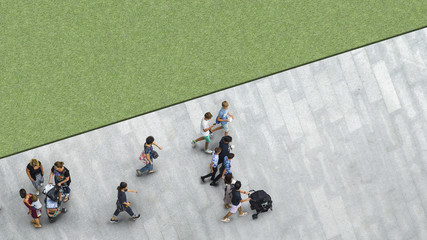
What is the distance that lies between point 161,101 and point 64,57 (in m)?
3.43

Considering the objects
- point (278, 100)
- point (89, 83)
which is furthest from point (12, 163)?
point (278, 100)

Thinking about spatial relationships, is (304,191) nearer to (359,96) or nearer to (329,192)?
(329,192)

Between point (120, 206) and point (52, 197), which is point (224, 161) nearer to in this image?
point (120, 206)

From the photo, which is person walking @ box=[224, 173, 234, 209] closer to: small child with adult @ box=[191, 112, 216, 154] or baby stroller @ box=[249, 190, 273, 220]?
baby stroller @ box=[249, 190, 273, 220]

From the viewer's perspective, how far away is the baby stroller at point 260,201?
15406 mm

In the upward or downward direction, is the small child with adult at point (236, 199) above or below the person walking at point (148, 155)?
below

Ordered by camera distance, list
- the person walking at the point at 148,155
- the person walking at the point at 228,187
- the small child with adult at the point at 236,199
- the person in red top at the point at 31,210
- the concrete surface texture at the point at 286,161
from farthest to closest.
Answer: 1. the concrete surface texture at the point at 286,161
2. the person walking at the point at 148,155
3. the person walking at the point at 228,187
4. the small child with adult at the point at 236,199
5. the person in red top at the point at 31,210

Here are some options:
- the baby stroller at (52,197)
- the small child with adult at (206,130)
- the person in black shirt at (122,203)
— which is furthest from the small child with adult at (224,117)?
the baby stroller at (52,197)

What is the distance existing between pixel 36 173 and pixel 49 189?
69 cm

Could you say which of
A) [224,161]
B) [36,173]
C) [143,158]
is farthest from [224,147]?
[36,173]

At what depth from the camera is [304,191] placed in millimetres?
16547

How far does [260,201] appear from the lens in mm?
15414

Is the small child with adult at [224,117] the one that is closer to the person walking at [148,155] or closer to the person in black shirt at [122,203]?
the person walking at [148,155]

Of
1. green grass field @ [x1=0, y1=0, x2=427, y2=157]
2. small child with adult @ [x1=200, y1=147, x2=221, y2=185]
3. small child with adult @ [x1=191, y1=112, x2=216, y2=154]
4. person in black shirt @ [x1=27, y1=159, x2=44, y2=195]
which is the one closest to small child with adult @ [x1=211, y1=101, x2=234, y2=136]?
small child with adult @ [x1=191, y1=112, x2=216, y2=154]
